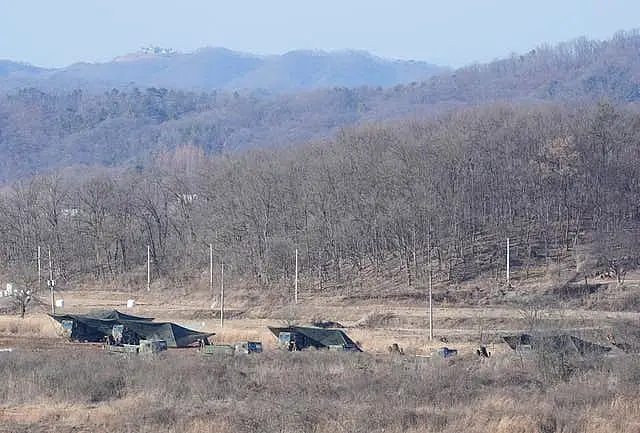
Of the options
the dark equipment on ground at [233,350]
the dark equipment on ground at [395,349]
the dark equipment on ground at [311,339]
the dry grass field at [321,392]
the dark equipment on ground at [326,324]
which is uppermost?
the dry grass field at [321,392]

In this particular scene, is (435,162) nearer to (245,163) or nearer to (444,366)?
(245,163)

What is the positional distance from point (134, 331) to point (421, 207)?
2223 centimetres

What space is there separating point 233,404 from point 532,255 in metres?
34.9

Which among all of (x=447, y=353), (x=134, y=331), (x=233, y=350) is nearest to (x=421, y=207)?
(x=134, y=331)

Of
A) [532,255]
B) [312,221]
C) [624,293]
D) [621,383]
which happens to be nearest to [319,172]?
[312,221]

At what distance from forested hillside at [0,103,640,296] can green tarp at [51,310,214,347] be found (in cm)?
1888

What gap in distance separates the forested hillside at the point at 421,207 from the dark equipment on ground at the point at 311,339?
19182 millimetres

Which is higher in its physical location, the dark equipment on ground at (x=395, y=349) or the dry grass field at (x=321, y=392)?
the dry grass field at (x=321, y=392)

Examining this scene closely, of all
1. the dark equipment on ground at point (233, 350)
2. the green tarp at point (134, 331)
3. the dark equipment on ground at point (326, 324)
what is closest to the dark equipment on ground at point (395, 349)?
the dark equipment on ground at point (233, 350)

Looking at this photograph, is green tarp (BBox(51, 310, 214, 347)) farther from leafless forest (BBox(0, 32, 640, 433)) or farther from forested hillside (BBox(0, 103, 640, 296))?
forested hillside (BBox(0, 103, 640, 296))

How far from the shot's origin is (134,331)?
116 feet

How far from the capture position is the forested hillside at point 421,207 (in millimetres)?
54375

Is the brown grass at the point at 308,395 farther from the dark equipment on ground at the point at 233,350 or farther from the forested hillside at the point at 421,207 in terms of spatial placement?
the forested hillside at the point at 421,207

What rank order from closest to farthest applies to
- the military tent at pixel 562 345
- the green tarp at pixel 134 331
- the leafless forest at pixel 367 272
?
the leafless forest at pixel 367 272
the military tent at pixel 562 345
the green tarp at pixel 134 331
